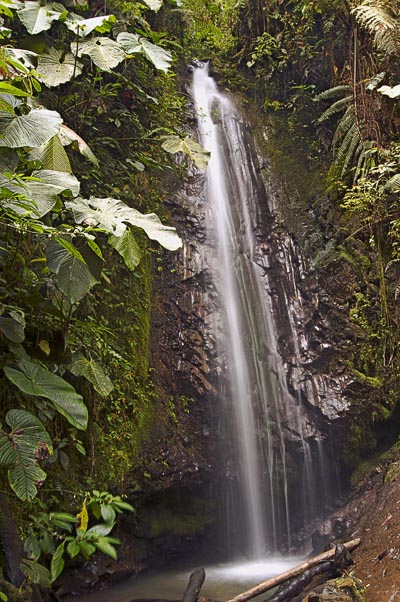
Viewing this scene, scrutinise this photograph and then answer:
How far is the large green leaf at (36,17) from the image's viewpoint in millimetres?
4062

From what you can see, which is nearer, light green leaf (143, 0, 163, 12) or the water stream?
light green leaf (143, 0, 163, 12)

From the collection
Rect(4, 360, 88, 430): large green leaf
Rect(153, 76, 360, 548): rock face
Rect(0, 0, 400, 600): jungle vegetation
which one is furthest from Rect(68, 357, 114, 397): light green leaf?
Rect(153, 76, 360, 548): rock face

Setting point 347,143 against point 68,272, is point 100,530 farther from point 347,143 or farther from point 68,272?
point 347,143

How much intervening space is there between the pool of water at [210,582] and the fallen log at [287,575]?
66 cm

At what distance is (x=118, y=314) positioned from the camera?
17.1 ft

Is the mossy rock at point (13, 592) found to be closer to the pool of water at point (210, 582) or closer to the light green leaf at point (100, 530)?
the light green leaf at point (100, 530)

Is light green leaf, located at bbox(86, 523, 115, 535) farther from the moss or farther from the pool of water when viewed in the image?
the moss

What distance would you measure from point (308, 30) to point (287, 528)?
679 centimetres

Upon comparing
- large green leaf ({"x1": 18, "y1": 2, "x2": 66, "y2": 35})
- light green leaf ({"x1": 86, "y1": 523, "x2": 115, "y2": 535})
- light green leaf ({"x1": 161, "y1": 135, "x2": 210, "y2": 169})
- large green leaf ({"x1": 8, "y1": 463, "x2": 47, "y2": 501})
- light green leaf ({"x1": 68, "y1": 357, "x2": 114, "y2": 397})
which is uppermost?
large green leaf ({"x1": 18, "y1": 2, "x2": 66, "y2": 35})

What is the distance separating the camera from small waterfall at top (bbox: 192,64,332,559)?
210 inches

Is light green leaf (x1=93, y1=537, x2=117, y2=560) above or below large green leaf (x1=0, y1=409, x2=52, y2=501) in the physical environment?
below

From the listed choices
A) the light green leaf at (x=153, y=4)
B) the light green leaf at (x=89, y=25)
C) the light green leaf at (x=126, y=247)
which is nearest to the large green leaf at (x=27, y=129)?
the light green leaf at (x=126, y=247)

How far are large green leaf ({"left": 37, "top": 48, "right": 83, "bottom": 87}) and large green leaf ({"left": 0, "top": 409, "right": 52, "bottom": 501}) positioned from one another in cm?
289

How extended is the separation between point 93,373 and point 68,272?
0.92m
